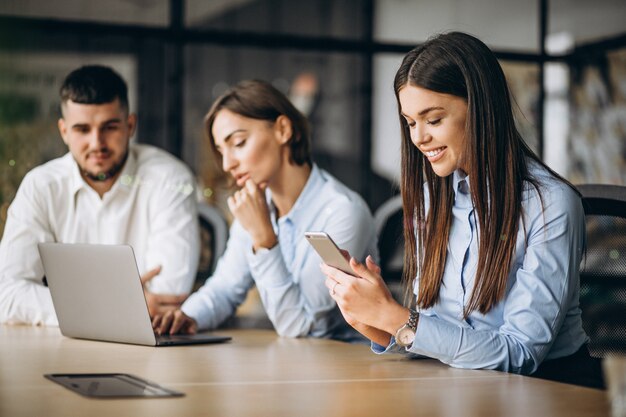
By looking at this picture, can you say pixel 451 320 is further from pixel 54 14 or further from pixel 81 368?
pixel 54 14

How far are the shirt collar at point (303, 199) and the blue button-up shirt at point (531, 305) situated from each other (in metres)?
0.78

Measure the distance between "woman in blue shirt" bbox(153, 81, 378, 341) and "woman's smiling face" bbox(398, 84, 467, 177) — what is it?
64cm

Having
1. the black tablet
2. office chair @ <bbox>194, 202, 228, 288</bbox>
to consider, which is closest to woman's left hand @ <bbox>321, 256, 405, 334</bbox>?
the black tablet

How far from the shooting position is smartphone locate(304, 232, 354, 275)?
169 cm

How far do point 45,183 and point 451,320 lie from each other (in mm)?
1469

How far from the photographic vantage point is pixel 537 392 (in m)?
1.43

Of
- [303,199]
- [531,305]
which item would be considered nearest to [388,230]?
[303,199]

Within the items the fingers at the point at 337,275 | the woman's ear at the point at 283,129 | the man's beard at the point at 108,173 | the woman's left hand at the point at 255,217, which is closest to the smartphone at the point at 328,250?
the fingers at the point at 337,275

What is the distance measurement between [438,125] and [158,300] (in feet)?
3.44

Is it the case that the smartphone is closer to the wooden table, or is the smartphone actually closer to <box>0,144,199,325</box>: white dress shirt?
the wooden table

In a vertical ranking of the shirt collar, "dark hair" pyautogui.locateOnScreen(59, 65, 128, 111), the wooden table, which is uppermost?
"dark hair" pyautogui.locateOnScreen(59, 65, 128, 111)

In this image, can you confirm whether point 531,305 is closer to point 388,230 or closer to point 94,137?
point 388,230

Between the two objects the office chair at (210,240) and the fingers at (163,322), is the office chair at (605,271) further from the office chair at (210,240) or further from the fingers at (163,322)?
the office chair at (210,240)

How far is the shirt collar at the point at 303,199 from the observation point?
265cm
